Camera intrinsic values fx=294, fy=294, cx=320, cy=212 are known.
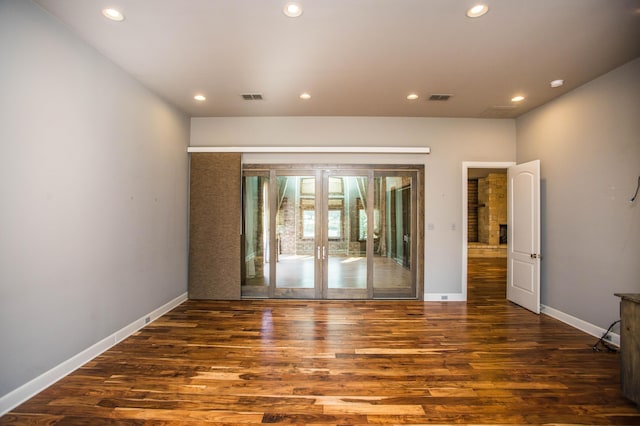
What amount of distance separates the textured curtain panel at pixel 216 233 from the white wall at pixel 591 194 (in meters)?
4.69

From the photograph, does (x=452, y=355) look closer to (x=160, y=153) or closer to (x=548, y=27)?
(x=548, y=27)

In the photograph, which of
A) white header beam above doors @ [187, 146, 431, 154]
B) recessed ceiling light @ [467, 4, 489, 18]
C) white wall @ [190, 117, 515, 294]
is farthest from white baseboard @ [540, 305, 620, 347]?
recessed ceiling light @ [467, 4, 489, 18]

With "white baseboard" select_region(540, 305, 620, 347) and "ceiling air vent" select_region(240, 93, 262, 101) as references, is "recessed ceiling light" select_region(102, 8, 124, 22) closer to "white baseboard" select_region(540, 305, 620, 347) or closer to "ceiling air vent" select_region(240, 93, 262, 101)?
"ceiling air vent" select_region(240, 93, 262, 101)

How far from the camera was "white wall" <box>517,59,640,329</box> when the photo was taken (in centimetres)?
317

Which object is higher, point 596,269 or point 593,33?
point 593,33

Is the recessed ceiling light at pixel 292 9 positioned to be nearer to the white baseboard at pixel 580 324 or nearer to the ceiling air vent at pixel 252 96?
the ceiling air vent at pixel 252 96

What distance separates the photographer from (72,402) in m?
2.21

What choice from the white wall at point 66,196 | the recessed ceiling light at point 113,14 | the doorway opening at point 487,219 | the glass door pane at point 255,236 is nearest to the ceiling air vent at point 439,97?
the glass door pane at point 255,236

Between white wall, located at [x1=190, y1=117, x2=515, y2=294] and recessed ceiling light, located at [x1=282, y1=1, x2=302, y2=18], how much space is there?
8.34 ft

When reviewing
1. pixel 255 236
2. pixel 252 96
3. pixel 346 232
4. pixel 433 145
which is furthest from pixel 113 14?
pixel 433 145

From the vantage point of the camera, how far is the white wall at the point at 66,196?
2154 millimetres

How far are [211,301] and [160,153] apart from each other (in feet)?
7.92

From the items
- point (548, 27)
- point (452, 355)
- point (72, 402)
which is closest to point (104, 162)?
point (72, 402)

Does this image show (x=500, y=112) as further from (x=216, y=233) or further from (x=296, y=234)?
(x=216, y=233)
